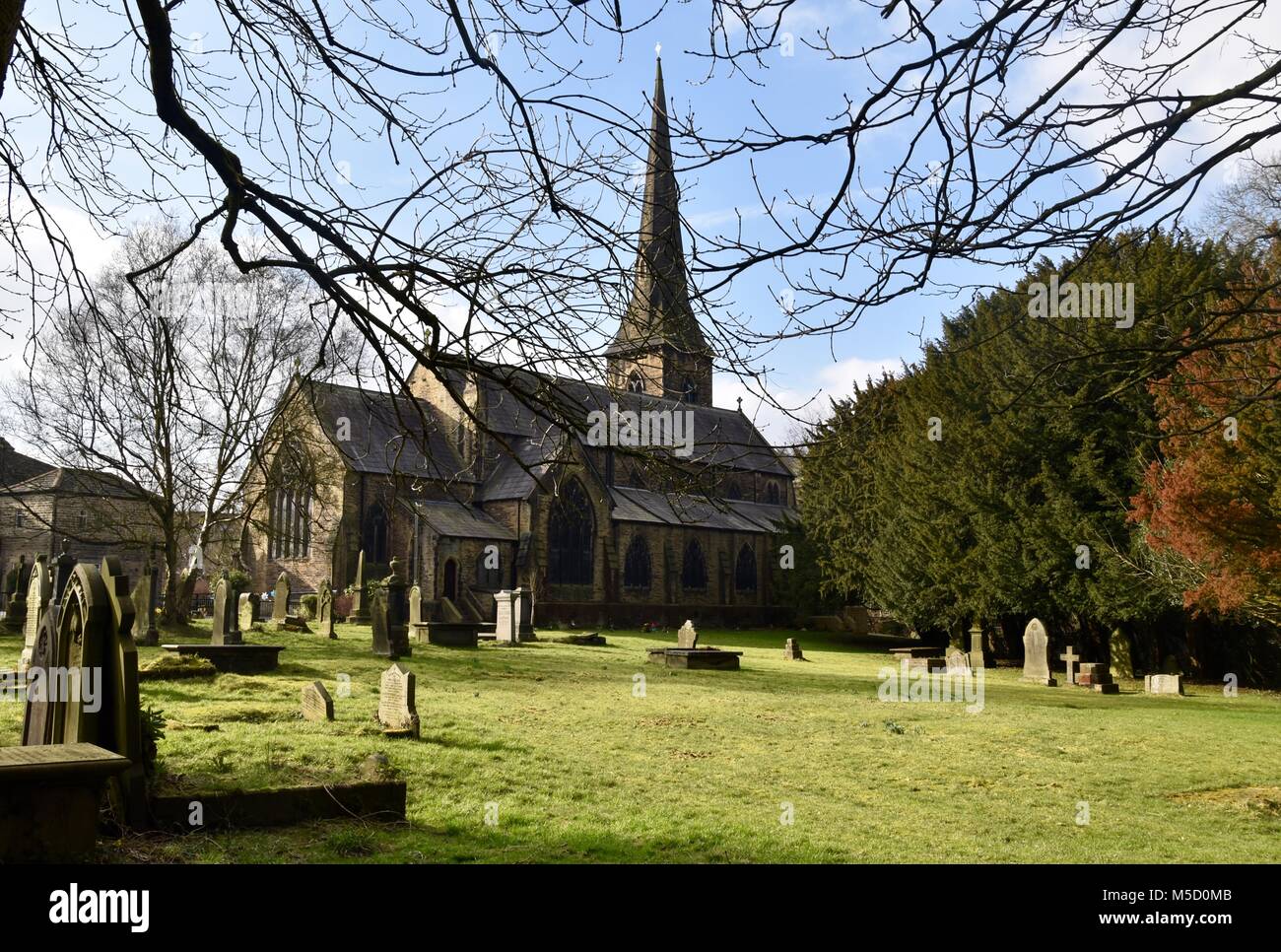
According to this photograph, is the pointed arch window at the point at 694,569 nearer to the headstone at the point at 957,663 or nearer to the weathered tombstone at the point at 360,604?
the weathered tombstone at the point at 360,604

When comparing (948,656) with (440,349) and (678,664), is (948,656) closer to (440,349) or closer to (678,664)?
(678,664)

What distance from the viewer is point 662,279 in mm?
4359

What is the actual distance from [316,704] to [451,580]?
29185 millimetres

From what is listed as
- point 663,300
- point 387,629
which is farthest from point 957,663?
point 663,300

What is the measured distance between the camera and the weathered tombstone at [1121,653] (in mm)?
25438

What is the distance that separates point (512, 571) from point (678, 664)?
20.2 meters

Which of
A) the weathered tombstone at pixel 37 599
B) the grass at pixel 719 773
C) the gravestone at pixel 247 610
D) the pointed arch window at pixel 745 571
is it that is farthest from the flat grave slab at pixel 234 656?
the pointed arch window at pixel 745 571

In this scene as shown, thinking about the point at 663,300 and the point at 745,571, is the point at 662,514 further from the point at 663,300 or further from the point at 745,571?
the point at 663,300

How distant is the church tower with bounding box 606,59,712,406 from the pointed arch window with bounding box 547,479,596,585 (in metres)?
37.5

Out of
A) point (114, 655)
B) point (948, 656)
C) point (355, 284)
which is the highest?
point (355, 284)

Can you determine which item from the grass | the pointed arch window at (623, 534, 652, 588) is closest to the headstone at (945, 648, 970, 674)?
the grass

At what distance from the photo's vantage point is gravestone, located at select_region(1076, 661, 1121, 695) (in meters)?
21.0

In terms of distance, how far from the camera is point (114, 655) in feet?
19.5
